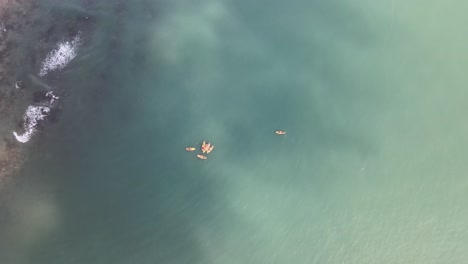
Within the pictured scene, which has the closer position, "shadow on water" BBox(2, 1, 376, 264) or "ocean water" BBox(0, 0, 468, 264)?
"shadow on water" BBox(2, 1, 376, 264)

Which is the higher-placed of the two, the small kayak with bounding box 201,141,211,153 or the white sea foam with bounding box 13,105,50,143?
the small kayak with bounding box 201,141,211,153

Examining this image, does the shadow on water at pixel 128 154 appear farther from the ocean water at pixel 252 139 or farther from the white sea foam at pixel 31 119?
the white sea foam at pixel 31 119

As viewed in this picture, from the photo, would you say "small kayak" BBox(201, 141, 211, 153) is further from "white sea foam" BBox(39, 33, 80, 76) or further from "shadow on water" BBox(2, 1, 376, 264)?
"white sea foam" BBox(39, 33, 80, 76)

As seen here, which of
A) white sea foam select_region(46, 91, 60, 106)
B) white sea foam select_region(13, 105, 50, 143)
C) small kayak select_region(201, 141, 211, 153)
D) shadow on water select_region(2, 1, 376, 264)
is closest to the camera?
shadow on water select_region(2, 1, 376, 264)

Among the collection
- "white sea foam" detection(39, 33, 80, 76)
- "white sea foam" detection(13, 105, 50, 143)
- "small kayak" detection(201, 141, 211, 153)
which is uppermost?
"white sea foam" detection(39, 33, 80, 76)

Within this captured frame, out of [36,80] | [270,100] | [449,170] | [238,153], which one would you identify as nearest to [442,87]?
[449,170]

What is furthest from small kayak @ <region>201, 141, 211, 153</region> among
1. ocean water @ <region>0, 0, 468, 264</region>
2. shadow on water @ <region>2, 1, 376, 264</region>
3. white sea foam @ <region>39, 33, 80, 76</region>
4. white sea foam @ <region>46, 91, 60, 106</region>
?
white sea foam @ <region>39, 33, 80, 76</region>

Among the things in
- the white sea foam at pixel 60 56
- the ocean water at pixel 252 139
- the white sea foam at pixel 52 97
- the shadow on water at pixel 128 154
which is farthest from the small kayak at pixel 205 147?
the white sea foam at pixel 60 56

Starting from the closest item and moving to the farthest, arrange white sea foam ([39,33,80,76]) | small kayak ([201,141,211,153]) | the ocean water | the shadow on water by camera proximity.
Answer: the shadow on water < the ocean water < small kayak ([201,141,211,153]) < white sea foam ([39,33,80,76])

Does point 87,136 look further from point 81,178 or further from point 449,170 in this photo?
point 449,170

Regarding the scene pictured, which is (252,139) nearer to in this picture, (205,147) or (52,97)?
(205,147)
